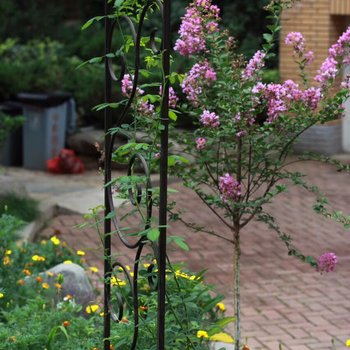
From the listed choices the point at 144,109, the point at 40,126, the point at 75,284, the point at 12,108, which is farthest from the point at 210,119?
the point at 12,108

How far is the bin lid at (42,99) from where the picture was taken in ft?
43.0

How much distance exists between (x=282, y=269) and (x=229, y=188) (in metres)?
3.80

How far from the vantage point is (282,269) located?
8648 millimetres

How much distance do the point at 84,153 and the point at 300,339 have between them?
7.48 meters

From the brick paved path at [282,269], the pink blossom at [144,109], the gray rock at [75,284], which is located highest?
the pink blossom at [144,109]

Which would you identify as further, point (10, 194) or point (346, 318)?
point (10, 194)

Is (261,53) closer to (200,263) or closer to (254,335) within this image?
(254,335)

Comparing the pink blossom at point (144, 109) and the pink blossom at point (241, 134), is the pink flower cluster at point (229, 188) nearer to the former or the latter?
the pink blossom at point (241, 134)

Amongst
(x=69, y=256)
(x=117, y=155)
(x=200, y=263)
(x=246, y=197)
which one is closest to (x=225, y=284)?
(x=200, y=263)

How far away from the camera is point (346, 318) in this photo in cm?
726

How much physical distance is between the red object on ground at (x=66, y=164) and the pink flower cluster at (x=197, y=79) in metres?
7.77

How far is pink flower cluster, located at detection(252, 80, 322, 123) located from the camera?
488cm

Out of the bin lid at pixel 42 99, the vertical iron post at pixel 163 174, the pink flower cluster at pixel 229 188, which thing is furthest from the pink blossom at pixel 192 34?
the bin lid at pixel 42 99

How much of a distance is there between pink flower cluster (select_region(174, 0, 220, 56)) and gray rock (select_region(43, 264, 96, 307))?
6.64ft
